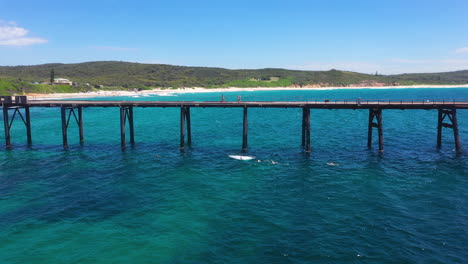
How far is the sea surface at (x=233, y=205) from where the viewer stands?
1878 centimetres

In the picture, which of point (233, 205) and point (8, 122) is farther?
point (8, 122)

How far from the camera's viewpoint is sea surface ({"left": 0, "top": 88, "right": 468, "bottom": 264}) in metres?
18.8

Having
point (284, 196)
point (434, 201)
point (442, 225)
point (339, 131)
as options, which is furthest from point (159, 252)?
point (339, 131)

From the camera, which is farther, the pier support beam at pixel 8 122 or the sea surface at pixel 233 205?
the pier support beam at pixel 8 122

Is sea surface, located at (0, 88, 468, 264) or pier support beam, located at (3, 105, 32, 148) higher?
pier support beam, located at (3, 105, 32, 148)

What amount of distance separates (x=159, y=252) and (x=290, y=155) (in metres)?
26.4

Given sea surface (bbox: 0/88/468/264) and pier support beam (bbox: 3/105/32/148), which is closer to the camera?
sea surface (bbox: 0/88/468/264)

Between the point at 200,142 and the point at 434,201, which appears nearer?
the point at 434,201

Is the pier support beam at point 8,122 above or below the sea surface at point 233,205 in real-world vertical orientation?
above

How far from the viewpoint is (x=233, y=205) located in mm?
25484

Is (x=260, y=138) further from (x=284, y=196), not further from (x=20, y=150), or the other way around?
(x=20, y=150)

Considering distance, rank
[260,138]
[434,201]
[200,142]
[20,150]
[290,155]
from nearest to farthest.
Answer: [434,201], [290,155], [20,150], [200,142], [260,138]

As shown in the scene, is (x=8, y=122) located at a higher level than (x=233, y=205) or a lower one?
higher

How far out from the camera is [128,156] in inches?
1651
